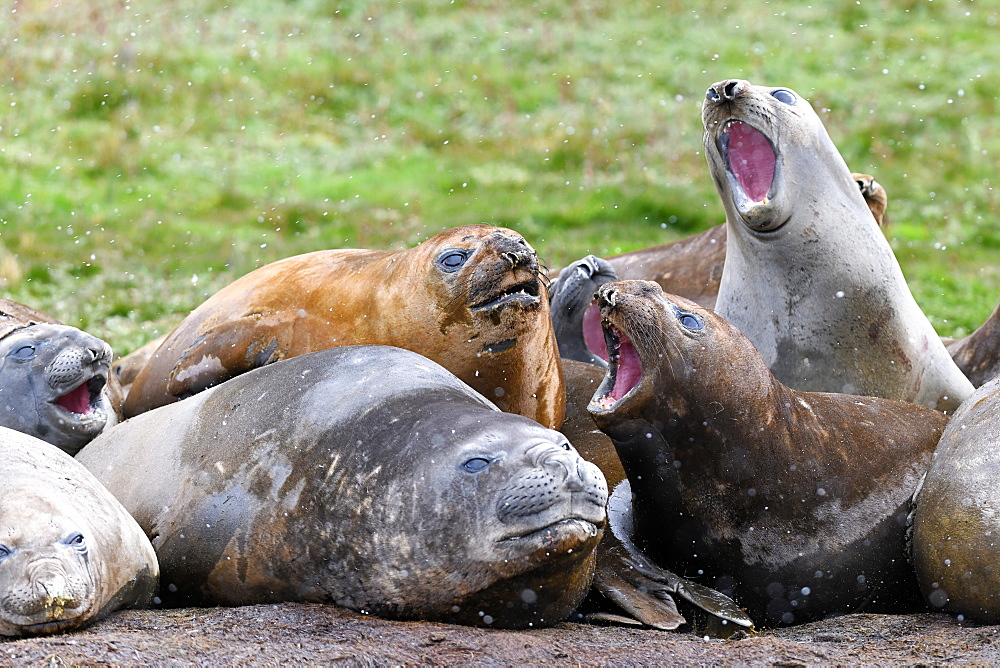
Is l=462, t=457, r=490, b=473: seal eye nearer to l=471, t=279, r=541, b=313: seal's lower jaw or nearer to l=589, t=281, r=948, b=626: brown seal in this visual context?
l=589, t=281, r=948, b=626: brown seal

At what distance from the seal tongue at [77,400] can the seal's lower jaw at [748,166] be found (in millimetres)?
2911

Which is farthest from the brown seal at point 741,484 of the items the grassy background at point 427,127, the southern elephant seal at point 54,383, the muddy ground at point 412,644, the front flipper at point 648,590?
the grassy background at point 427,127

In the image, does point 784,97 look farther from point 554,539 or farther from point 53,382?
point 53,382

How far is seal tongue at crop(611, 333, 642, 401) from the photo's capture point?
434 cm

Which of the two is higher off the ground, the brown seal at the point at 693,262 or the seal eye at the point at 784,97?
the seal eye at the point at 784,97

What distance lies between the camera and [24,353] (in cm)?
483

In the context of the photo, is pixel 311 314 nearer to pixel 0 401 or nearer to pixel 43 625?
pixel 0 401

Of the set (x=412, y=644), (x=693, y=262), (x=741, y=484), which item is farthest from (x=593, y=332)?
(x=412, y=644)

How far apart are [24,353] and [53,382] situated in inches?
7.2

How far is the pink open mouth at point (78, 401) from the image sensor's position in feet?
16.2

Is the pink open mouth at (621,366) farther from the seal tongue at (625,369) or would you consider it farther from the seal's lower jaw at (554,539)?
the seal's lower jaw at (554,539)

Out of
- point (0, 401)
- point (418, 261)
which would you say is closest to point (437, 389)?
point (418, 261)

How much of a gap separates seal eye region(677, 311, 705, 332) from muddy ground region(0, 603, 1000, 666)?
3.46 ft

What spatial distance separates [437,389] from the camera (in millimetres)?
4113
